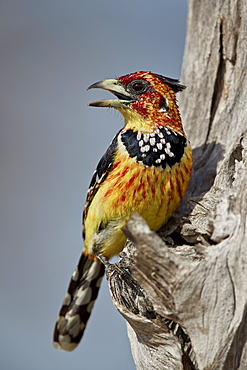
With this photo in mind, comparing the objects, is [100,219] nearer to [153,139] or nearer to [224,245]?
[153,139]

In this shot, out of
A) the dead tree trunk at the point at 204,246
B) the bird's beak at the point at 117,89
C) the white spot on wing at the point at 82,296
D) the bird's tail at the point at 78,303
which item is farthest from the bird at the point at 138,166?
the white spot on wing at the point at 82,296

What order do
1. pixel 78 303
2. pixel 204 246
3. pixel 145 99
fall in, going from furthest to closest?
pixel 78 303 < pixel 145 99 < pixel 204 246

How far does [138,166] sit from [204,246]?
52.1 inches

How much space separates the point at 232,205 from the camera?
291 cm

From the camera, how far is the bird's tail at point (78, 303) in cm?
520

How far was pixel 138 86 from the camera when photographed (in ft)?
14.5

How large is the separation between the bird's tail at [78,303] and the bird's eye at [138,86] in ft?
5.81

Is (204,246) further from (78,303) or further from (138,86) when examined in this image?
(78,303)

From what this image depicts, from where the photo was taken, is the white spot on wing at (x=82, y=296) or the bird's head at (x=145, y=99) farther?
the white spot on wing at (x=82, y=296)

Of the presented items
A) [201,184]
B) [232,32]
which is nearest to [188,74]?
[232,32]

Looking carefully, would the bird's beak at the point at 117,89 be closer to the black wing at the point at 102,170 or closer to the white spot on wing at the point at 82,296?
the black wing at the point at 102,170

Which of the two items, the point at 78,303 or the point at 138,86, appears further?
the point at 78,303

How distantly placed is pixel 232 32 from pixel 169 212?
169 centimetres

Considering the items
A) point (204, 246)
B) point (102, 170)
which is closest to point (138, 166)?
point (102, 170)
